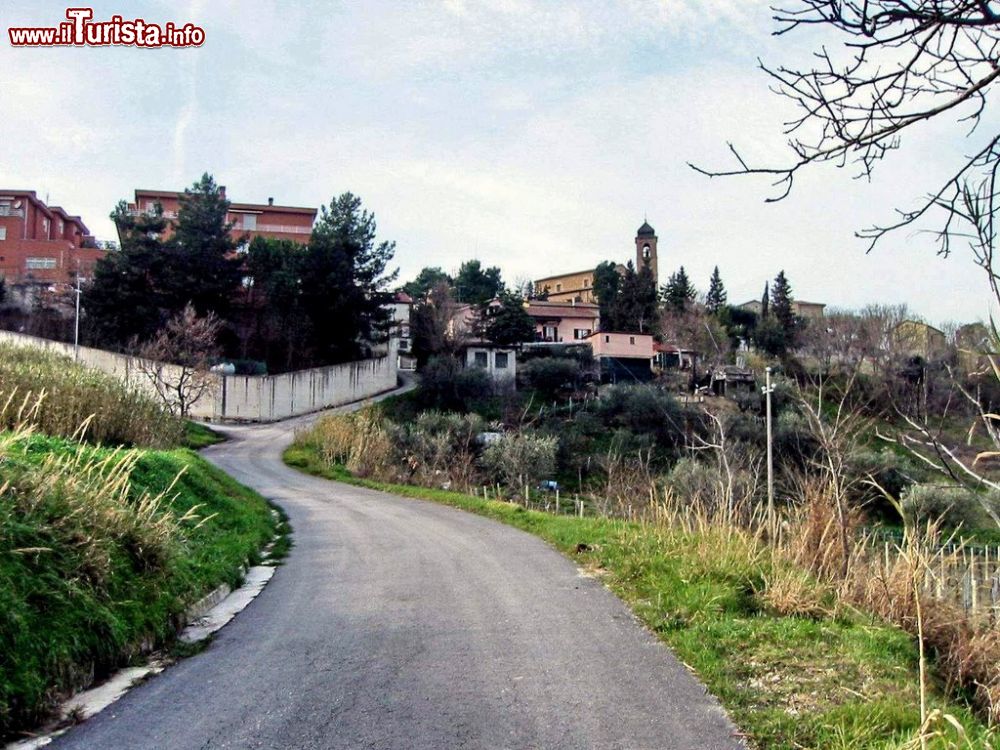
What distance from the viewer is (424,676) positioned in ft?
18.9

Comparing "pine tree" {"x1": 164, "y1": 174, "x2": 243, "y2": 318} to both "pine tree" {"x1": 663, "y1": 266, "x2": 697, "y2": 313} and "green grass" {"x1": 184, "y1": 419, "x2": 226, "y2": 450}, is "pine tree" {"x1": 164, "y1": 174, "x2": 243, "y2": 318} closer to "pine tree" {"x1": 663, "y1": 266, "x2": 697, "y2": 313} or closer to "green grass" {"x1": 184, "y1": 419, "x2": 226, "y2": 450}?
"green grass" {"x1": 184, "y1": 419, "x2": 226, "y2": 450}

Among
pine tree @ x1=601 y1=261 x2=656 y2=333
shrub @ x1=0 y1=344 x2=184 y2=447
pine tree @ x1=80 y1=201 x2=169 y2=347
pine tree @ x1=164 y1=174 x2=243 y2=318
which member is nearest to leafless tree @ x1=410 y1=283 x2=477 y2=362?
pine tree @ x1=164 y1=174 x2=243 y2=318

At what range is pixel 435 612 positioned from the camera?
7.80 m

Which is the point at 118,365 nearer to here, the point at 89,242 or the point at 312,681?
the point at 89,242

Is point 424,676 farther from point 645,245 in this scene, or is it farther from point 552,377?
point 645,245

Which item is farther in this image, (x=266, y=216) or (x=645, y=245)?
(x=645, y=245)

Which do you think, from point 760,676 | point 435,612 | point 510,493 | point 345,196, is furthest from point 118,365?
point 760,676

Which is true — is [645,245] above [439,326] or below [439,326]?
above

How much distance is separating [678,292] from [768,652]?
70193 mm

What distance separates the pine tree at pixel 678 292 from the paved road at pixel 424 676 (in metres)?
62.3

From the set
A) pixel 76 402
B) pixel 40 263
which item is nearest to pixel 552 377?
pixel 40 263

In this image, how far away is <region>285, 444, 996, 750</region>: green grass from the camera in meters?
4.65

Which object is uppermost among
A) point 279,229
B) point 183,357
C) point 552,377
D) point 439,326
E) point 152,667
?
point 279,229

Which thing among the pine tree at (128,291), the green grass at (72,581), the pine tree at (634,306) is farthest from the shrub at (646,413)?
the green grass at (72,581)
